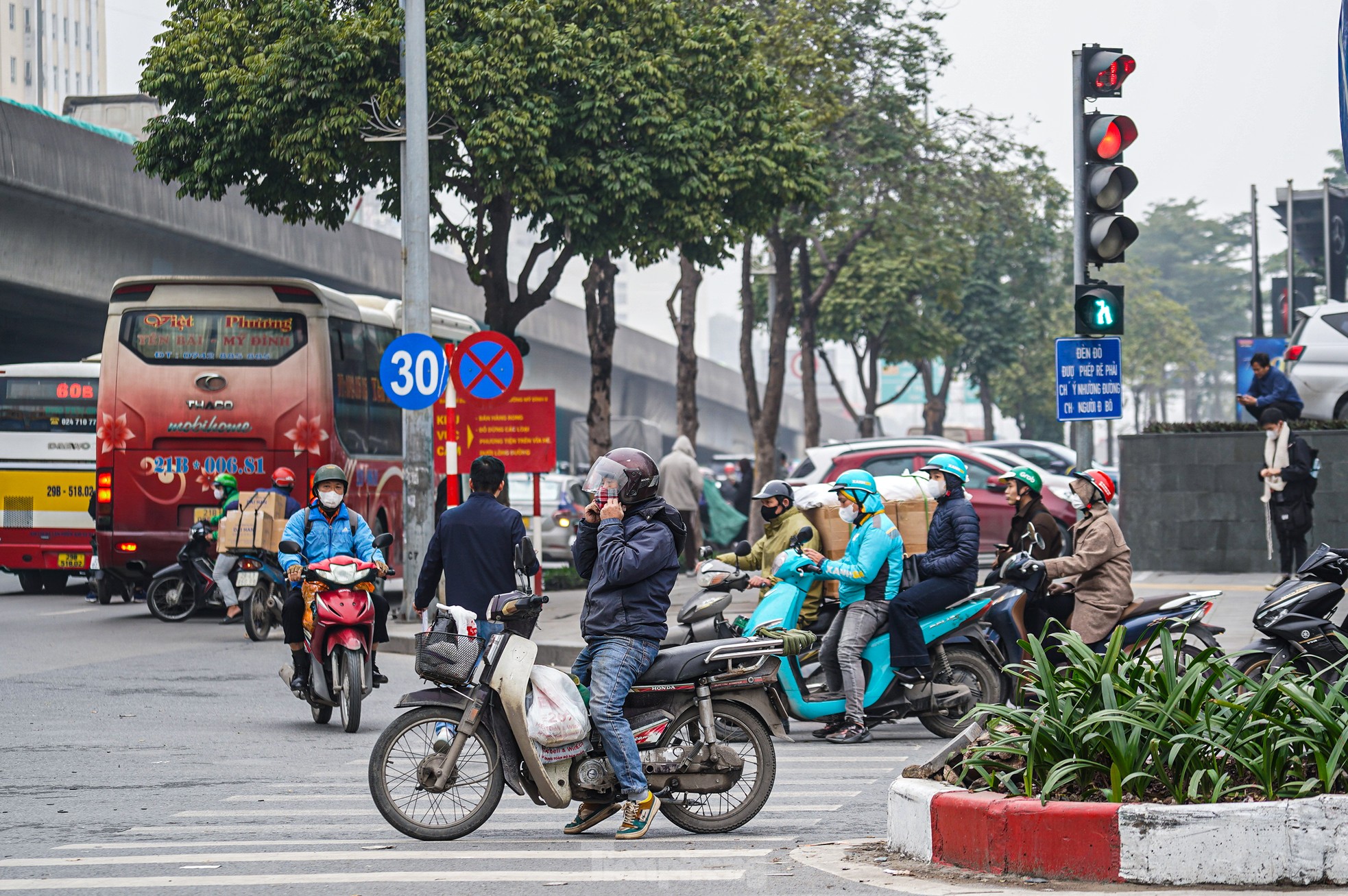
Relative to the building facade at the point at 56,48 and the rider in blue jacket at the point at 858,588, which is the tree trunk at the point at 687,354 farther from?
the building facade at the point at 56,48

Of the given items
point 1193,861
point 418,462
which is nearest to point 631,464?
point 1193,861

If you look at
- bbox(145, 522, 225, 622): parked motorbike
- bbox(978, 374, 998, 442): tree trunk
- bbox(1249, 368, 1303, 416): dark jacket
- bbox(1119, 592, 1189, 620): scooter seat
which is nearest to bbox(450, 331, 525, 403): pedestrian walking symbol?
bbox(145, 522, 225, 622): parked motorbike

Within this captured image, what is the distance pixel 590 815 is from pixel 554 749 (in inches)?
15.7

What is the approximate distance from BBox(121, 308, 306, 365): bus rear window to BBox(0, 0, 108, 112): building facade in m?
68.1

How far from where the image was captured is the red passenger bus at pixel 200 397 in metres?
17.4

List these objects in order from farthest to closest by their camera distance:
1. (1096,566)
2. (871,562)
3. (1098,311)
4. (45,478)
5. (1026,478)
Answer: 1. (45,478)
2. (1026,478)
3. (1098,311)
4. (1096,566)
5. (871,562)

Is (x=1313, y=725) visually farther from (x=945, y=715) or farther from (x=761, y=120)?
(x=761, y=120)

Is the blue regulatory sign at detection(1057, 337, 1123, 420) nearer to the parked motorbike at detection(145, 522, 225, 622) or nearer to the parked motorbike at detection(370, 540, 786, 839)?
the parked motorbike at detection(370, 540, 786, 839)

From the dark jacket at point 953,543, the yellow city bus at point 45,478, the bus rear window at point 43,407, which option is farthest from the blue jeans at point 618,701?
the bus rear window at point 43,407

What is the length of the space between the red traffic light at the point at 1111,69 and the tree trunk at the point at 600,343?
12.7 meters

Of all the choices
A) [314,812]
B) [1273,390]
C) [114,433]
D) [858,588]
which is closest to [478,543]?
[314,812]

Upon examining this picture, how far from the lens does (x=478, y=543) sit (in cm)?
861

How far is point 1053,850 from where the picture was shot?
18.1ft

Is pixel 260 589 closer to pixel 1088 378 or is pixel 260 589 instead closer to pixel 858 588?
pixel 858 588
